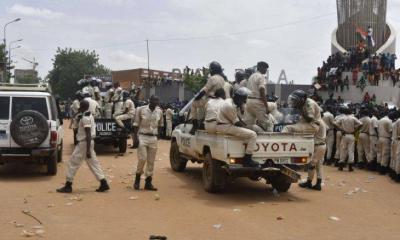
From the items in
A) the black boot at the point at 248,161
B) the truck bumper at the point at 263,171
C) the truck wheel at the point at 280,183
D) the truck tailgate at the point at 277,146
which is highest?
the truck tailgate at the point at 277,146

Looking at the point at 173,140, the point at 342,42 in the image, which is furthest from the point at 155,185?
the point at 342,42

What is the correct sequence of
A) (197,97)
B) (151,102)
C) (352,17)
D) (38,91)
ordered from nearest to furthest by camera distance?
(151,102) → (197,97) → (38,91) → (352,17)

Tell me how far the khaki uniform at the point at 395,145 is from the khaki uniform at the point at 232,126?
4475mm

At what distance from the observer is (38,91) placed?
1302 cm

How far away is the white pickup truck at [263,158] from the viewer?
938cm

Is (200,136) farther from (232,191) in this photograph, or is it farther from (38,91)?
(38,91)

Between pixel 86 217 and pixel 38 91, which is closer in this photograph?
pixel 86 217

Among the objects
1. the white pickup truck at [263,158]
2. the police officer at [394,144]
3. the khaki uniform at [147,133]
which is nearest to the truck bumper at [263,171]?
the white pickup truck at [263,158]

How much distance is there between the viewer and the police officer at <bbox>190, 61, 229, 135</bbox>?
11.4 metres

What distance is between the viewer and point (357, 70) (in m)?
33.3

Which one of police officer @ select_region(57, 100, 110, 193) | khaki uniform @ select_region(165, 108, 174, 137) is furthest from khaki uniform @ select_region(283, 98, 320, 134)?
khaki uniform @ select_region(165, 108, 174, 137)

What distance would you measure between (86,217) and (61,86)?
75.1 metres

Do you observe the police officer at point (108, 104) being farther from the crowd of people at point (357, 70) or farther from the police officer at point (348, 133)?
the crowd of people at point (357, 70)

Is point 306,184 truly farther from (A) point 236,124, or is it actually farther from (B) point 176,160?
(B) point 176,160
